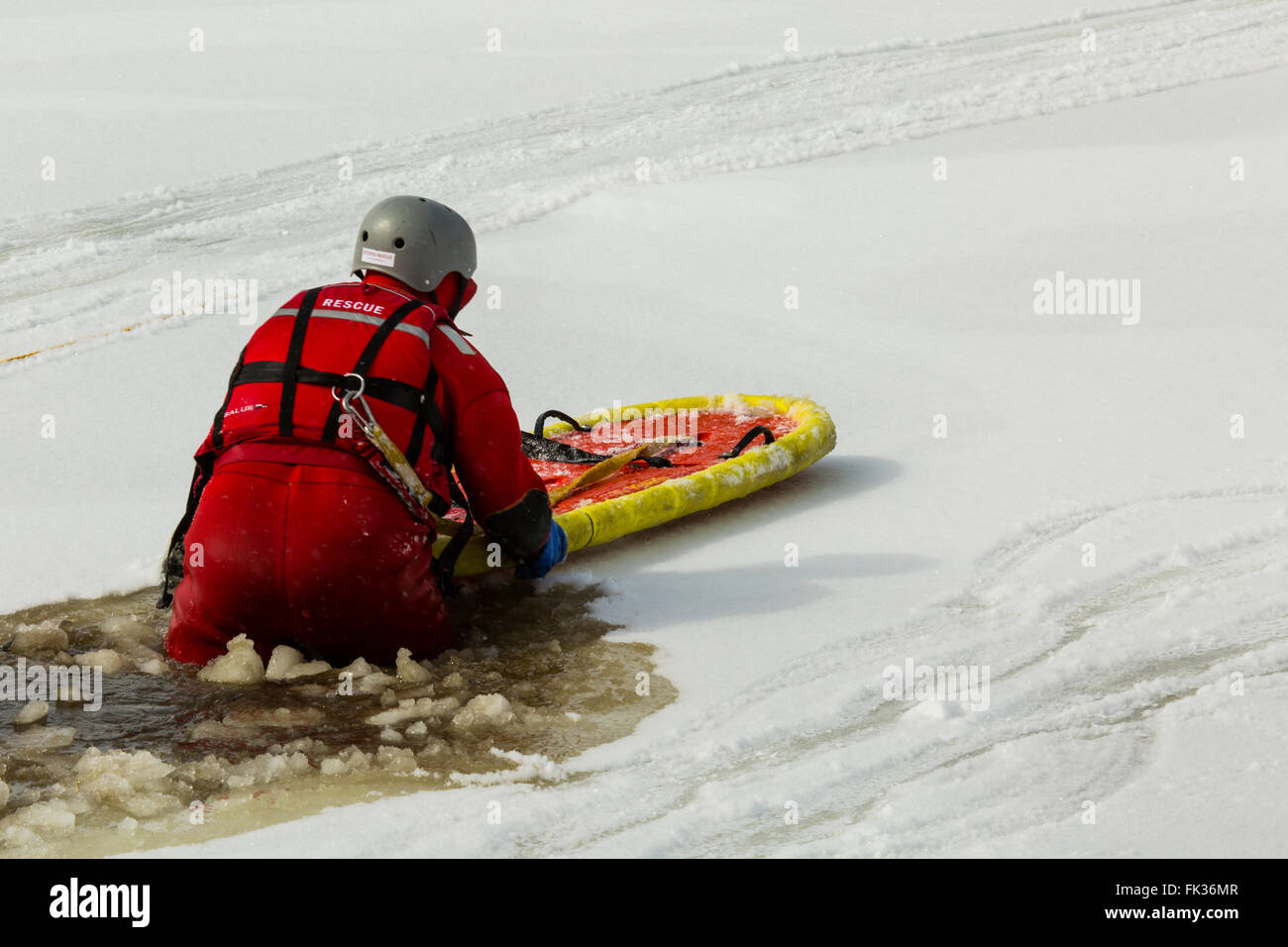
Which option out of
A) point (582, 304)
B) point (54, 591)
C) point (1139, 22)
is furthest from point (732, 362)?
point (1139, 22)

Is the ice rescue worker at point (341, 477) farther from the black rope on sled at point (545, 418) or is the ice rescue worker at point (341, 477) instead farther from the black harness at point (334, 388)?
the black rope on sled at point (545, 418)

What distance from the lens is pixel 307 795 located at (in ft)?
9.68

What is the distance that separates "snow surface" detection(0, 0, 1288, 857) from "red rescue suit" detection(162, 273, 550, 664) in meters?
0.70

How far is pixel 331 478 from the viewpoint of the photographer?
3.44m

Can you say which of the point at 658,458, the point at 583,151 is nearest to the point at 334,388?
the point at 658,458

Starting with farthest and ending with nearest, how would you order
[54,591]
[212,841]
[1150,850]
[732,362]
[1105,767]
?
[732,362]
[54,591]
[1105,767]
[212,841]
[1150,850]

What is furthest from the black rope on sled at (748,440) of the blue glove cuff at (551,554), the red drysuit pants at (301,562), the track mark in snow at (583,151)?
the track mark in snow at (583,151)

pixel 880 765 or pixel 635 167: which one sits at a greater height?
pixel 635 167

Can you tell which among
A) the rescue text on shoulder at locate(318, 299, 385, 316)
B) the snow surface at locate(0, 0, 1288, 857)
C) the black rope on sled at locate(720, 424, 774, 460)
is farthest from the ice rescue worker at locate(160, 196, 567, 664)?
the black rope on sled at locate(720, 424, 774, 460)

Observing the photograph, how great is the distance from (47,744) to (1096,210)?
635 cm

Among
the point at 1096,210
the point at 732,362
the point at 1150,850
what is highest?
the point at 1096,210

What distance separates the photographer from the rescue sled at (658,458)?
14.7ft

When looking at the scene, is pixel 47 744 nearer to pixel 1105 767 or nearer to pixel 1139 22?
pixel 1105 767

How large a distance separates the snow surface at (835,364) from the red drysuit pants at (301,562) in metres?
0.70
